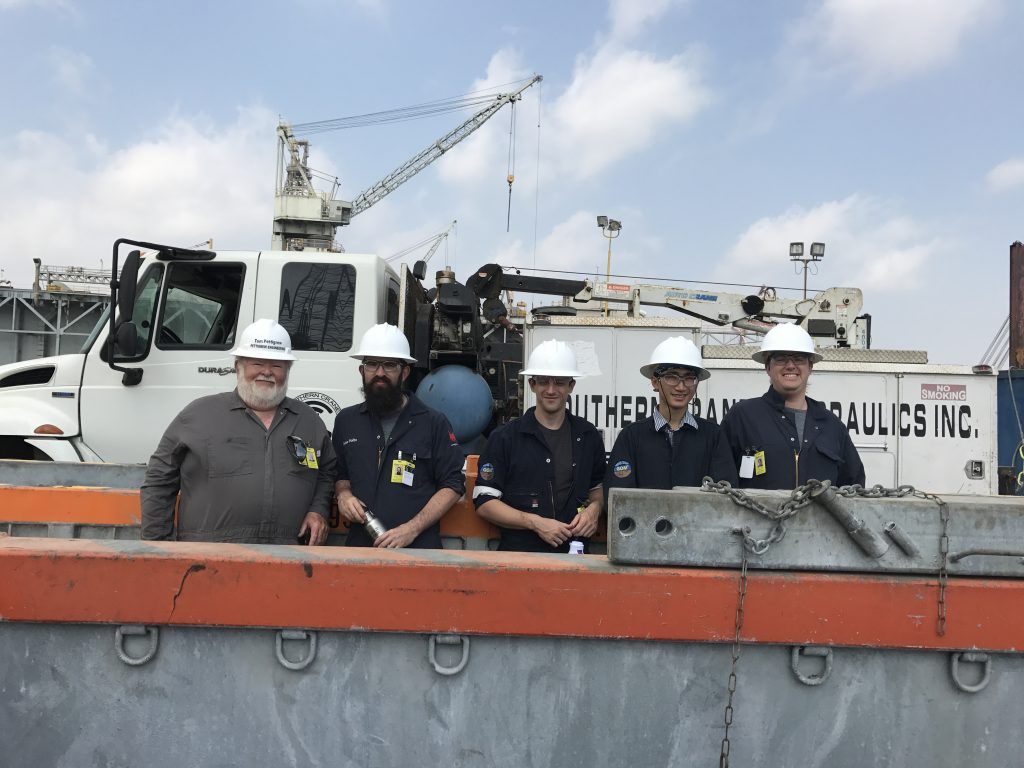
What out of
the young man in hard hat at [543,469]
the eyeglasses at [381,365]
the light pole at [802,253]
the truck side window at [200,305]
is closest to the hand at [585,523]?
the young man in hard hat at [543,469]

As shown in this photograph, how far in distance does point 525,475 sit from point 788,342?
1.49 metres

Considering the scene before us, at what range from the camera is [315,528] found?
3336 millimetres

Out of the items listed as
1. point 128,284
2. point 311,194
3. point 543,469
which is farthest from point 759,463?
point 311,194

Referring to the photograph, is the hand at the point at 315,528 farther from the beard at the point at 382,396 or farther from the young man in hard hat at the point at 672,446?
the young man in hard hat at the point at 672,446

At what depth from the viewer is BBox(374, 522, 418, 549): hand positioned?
11.0 feet

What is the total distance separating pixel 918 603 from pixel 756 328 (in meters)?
8.95

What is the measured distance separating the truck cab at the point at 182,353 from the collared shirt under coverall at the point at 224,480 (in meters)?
2.70

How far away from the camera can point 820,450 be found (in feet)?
12.1

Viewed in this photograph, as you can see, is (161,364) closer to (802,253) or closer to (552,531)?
(552,531)

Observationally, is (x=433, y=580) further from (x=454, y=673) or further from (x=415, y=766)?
(x=415, y=766)

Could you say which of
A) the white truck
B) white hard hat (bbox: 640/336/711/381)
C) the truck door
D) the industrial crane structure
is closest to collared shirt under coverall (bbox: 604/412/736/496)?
white hard hat (bbox: 640/336/711/381)

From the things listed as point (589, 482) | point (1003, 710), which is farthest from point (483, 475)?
point (1003, 710)

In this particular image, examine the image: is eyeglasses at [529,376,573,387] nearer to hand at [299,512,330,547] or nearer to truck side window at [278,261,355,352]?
hand at [299,512,330,547]

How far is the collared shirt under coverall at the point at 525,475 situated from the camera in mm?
3643
